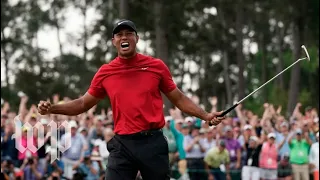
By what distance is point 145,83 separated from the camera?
7016mm

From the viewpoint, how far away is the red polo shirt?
22.9 ft

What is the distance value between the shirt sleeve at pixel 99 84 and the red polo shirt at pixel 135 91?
2cm

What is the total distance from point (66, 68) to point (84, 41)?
7.78 ft

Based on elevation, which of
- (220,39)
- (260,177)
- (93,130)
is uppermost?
(220,39)

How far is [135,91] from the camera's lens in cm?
699

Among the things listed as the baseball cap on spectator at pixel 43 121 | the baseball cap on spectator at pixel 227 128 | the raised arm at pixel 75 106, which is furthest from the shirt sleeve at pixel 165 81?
the baseball cap on spectator at pixel 227 128

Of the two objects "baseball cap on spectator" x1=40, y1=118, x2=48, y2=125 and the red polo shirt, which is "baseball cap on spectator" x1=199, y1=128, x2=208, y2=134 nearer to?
"baseball cap on spectator" x1=40, y1=118, x2=48, y2=125

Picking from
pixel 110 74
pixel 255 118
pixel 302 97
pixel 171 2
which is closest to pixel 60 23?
A: pixel 302 97

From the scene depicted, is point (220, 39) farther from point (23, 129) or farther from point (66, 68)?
point (23, 129)

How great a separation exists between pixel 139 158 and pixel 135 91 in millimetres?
600

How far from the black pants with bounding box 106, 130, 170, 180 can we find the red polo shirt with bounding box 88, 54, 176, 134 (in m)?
0.09

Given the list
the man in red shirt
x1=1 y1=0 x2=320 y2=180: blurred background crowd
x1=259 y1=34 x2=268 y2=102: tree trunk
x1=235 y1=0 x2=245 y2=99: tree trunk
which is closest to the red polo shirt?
the man in red shirt

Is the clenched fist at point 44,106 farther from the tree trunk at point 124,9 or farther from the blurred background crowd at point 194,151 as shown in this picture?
the tree trunk at point 124,9

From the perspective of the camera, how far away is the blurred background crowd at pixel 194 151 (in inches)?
666
